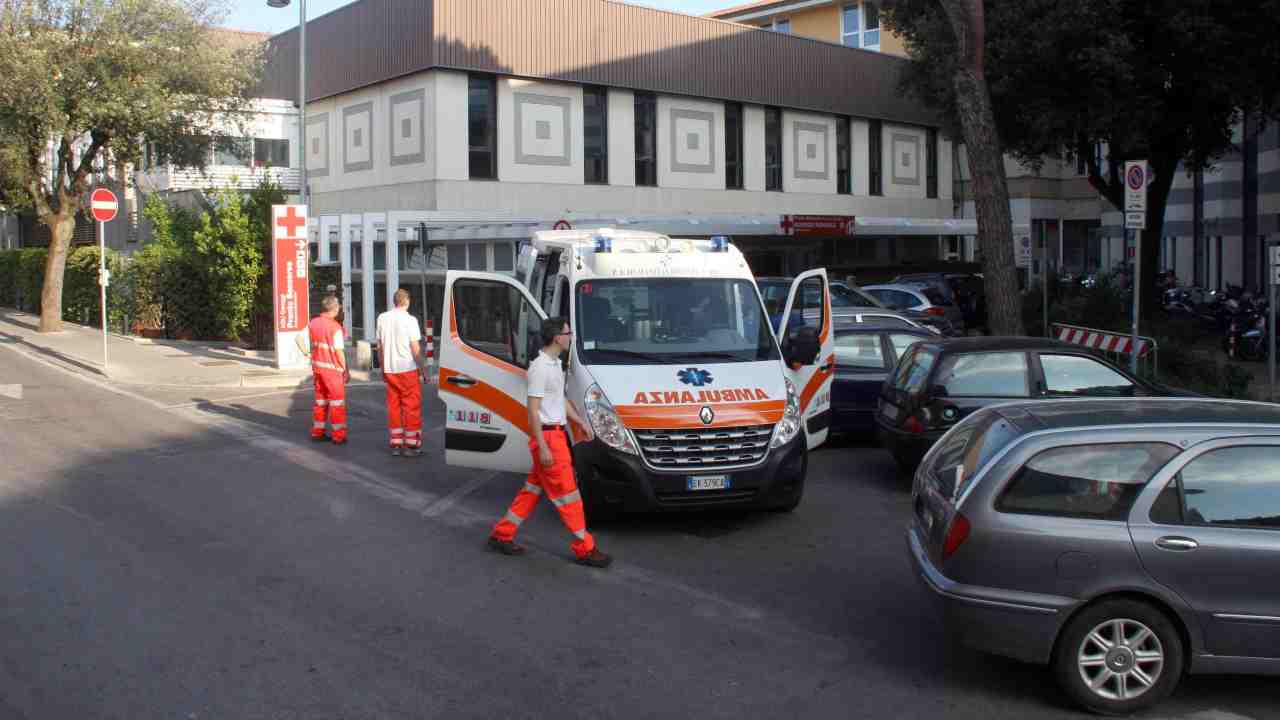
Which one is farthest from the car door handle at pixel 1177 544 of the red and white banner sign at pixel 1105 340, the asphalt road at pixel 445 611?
the red and white banner sign at pixel 1105 340

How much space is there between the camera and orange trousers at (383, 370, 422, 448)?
13.5 metres

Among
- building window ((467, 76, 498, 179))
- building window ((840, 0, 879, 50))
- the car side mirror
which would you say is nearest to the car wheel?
the car side mirror

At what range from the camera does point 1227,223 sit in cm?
4250

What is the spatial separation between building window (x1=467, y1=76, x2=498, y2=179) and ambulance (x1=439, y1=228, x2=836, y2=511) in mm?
22307

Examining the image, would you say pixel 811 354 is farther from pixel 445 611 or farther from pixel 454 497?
pixel 445 611

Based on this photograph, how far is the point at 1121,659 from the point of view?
597 centimetres

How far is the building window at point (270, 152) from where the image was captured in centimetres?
3794

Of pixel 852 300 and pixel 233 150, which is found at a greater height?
pixel 233 150

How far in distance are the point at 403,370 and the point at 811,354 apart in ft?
16.2

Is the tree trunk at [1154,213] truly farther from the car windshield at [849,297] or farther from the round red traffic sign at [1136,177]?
the round red traffic sign at [1136,177]

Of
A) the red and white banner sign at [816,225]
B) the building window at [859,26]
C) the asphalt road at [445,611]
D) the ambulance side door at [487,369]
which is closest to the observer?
the asphalt road at [445,611]

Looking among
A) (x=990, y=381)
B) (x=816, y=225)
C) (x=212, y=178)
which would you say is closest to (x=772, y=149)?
(x=816, y=225)

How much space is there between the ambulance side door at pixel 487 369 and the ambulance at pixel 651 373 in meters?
0.01

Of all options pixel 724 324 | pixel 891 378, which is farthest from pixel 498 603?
pixel 891 378
